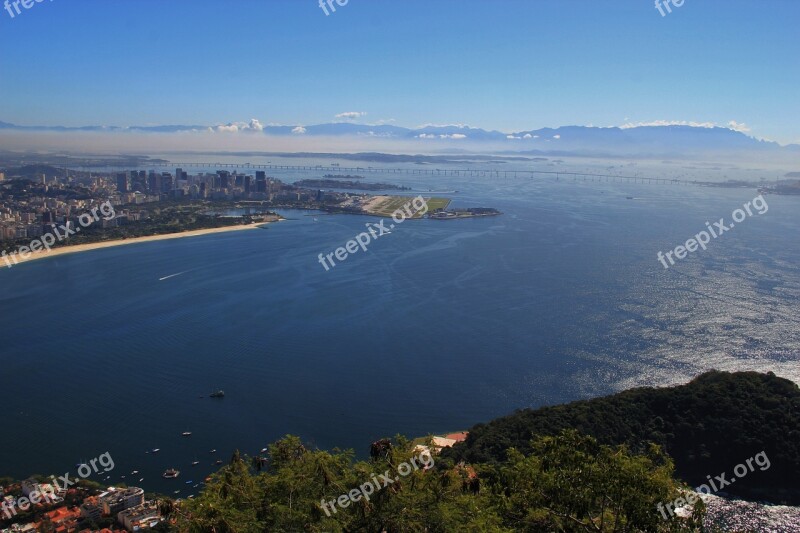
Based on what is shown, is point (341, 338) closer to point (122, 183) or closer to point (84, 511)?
point (84, 511)

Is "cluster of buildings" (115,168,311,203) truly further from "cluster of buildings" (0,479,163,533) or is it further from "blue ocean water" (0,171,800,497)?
"cluster of buildings" (0,479,163,533)

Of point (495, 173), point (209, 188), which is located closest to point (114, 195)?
point (209, 188)

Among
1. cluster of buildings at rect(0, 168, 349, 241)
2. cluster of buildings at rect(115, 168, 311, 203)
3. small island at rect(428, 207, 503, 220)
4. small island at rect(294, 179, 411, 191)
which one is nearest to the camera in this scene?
cluster of buildings at rect(0, 168, 349, 241)

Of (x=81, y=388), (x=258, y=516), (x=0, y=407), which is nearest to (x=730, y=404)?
(x=258, y=516)

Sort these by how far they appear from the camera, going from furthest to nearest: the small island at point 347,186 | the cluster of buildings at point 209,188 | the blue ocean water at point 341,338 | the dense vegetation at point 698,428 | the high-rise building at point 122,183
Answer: the small island at point 347,186, the high-rise building at point 122,183, the cluster of buildings at point 209,188, the blue ocean water at point 341,338, the dense vegetation at point 698,428

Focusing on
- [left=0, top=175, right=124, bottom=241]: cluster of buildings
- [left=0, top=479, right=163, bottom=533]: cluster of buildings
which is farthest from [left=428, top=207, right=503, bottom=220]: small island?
[left=0, top=479, right=163, bottom=533]: cluster of buildings

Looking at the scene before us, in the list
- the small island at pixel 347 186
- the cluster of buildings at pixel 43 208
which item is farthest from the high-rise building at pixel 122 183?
the small island at pixel 347 186

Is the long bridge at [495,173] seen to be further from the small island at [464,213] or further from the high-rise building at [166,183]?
the small island at [464,213]
